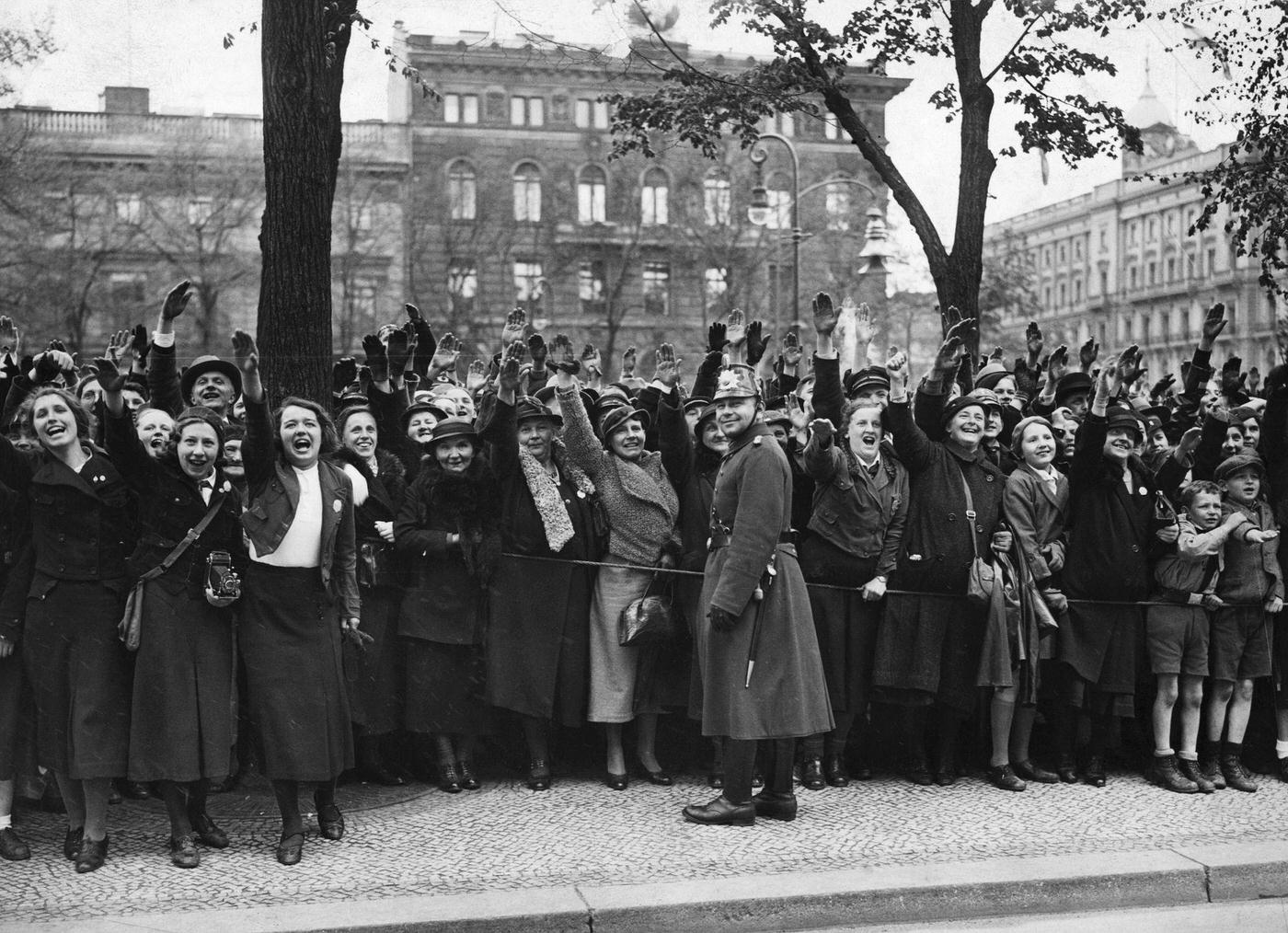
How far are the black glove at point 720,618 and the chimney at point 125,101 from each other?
29.2 meters

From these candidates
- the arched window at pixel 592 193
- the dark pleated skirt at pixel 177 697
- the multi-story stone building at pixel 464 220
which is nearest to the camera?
the dark pleated skirt at pixel 177 697

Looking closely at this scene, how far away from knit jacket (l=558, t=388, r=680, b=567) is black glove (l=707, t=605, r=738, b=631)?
0.97m

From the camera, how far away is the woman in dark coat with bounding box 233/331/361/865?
19.9 feet

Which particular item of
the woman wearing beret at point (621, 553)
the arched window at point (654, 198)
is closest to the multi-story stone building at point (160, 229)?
the arched window at point (654, 198)

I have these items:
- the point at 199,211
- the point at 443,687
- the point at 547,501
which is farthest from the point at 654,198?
the point at 443,687

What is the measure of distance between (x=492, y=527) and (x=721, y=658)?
56.4 inches

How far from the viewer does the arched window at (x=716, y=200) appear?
43875mm

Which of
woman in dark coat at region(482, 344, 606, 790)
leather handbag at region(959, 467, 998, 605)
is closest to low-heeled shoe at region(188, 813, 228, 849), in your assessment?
woman in dark coat at region(482, 344, 606, 790)

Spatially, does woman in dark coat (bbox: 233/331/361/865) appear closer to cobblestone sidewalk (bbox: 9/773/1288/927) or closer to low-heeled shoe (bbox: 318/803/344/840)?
low-heeled shoe (bbox: 318/803/344/840)

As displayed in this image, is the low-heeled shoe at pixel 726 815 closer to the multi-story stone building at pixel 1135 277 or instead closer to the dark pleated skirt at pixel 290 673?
the dark pleated skirt at pixel 290 673

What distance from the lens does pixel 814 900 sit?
554 centimetres

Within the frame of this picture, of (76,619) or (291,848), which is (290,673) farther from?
(76,619)

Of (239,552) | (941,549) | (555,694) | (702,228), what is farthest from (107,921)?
(702,228)

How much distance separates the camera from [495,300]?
45406 mm
